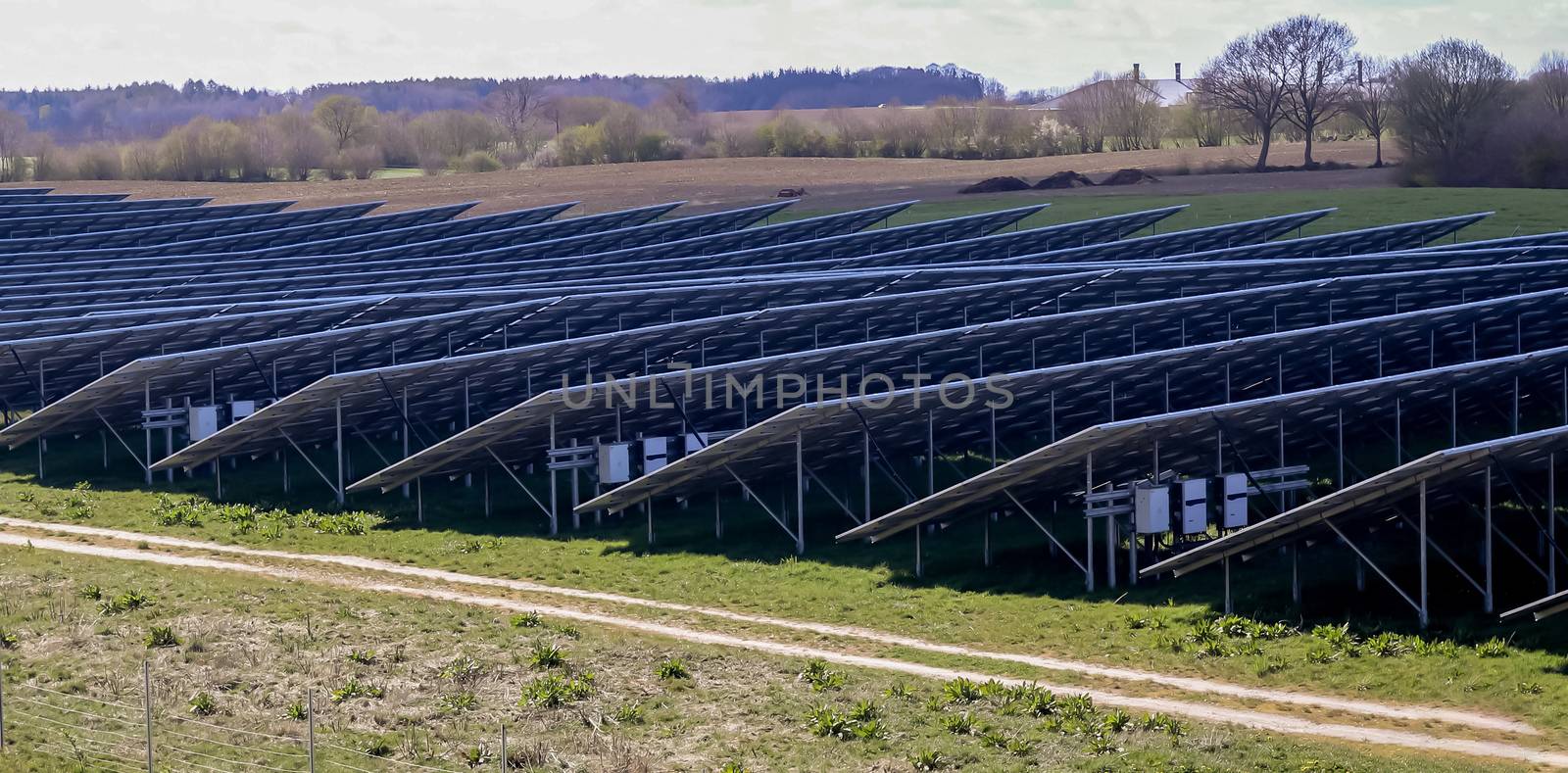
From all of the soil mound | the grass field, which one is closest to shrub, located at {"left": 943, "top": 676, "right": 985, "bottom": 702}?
the grass field

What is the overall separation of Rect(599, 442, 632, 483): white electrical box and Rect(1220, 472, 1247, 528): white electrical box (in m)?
14.9

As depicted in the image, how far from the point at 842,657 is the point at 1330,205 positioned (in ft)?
244

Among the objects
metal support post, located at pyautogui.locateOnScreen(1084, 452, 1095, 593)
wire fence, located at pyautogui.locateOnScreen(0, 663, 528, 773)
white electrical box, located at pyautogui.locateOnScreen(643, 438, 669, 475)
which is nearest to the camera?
wire fence, located at pyautogui.locateOnScreen(0, 663, 528, 773)

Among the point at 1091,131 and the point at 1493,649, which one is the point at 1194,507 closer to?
the point at 1493,649

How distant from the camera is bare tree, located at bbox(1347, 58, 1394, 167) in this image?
4941 inches

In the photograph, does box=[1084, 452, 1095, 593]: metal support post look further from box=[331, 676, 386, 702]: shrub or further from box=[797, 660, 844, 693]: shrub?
box=[331, 676, 386, 702]: shrub

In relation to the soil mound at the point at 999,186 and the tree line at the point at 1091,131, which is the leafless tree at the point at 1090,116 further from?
the soil mound at the point at 999,186

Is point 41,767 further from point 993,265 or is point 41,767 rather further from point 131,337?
point 993,265

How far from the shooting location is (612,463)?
43688mm

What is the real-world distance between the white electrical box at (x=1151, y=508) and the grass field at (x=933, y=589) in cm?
119

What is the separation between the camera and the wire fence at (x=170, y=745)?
25531 mm

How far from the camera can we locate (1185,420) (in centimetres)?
3428

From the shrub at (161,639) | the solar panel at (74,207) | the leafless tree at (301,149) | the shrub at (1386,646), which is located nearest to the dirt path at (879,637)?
the shrub at (1386,646)

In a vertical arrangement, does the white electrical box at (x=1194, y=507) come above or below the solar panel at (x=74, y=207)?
below
